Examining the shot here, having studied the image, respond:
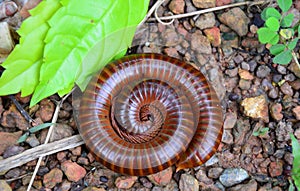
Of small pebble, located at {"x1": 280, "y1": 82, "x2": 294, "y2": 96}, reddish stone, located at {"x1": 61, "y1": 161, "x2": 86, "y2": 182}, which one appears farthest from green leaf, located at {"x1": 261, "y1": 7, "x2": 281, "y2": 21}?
reddish stone, located at {"x1": 61, "y1": 161, "x2": 86, "y2": 182}

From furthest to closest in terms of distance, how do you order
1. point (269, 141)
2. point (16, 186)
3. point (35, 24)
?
point (269, 141) → point (16, 186) → point (35, 24)

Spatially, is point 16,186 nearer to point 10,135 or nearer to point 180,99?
point 10,135

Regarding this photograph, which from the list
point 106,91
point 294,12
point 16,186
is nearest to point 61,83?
point 106,91

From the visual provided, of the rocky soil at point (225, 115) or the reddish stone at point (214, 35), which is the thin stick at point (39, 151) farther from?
the reddish stone at point (214, 35)

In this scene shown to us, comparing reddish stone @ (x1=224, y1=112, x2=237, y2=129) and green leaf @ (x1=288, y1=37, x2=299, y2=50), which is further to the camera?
reddish stone @ (x1=224, y1=112, x2=237, y2=129)

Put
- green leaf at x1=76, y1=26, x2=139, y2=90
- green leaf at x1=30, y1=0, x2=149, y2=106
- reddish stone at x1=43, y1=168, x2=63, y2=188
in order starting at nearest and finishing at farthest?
1. green leaf at x1=30, y1=0, x2=149, y2=106
2. green leaf at x1=76, y1=26, x2=139, y2=90
3. reddish stone at x1=43, y1=168, x2=63, y2=188

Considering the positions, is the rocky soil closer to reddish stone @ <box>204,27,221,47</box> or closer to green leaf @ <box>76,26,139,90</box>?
reddish stone @ <box>204,27,221,47</box>

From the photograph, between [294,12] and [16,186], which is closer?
[16,186]
